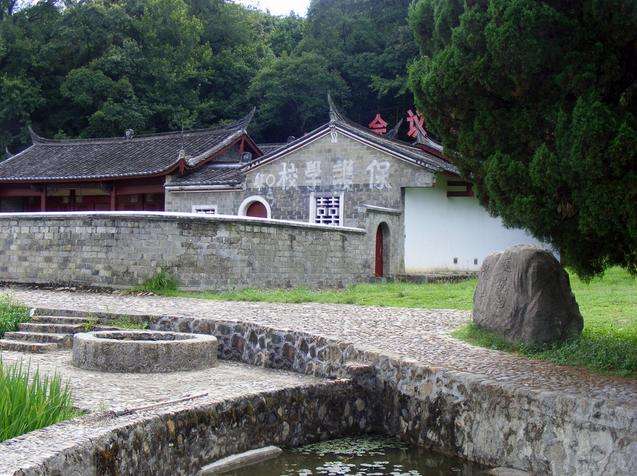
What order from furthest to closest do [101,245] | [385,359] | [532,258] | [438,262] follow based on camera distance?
[438,262] < [101,245] < [532,258] < [385,359]

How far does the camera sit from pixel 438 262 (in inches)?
979

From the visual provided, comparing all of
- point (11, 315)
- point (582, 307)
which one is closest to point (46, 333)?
point (11, 315)

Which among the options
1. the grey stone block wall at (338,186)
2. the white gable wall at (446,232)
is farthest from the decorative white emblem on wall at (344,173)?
the white gable wall at (446,232)

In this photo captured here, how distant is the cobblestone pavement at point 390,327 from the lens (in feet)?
24.8

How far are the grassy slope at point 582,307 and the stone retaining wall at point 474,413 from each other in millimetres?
1351

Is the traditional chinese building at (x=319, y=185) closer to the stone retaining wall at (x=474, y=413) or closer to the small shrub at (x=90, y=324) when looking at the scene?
the small shrub at (x=90, y=324)

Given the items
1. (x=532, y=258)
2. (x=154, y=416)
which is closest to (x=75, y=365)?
(x=154, y=416)

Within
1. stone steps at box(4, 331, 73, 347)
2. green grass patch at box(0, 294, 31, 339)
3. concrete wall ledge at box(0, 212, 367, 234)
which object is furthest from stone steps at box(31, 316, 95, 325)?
concrete wall ledge at box(0, 212, 367, 234)

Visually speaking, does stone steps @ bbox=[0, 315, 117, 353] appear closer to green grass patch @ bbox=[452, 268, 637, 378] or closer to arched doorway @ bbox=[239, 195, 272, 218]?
green grass patch @ bbox=[452, 268, 637, 378]

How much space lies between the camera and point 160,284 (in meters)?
17.6

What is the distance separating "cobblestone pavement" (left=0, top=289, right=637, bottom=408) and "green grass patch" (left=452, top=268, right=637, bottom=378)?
24 centimetres

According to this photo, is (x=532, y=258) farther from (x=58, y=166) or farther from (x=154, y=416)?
(x=58, y=166)

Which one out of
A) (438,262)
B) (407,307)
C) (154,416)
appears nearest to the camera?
(154,416)

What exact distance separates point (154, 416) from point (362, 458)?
94.0 inches
